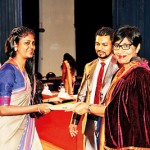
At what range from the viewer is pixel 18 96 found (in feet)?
8.61

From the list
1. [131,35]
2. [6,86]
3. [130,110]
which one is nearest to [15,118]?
[6,86]

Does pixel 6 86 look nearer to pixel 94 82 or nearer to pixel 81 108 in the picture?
pixel 81 108

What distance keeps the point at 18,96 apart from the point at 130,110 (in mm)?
829

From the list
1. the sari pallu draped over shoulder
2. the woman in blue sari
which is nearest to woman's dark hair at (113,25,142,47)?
the sari pallu draped over shoulder

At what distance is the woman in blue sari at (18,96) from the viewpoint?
2.55 m

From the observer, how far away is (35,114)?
277 centimetres

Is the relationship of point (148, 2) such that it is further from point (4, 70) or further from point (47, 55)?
point (47, 55)

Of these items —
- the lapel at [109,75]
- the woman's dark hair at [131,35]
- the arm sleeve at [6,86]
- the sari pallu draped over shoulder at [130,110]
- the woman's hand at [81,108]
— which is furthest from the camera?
the lapel at [109,75]

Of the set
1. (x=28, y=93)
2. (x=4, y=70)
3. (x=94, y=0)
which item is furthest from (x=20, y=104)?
(x=94, y=0)

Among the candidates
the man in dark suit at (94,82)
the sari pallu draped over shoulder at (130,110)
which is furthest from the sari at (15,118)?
the man in dark suit at (94,82)

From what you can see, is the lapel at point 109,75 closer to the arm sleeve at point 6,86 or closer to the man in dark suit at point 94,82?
the man in dark suit at point 94,82

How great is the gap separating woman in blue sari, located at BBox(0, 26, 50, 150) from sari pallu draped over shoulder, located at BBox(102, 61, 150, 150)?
0.57m

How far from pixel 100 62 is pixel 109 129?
Answer: 127 centimetres

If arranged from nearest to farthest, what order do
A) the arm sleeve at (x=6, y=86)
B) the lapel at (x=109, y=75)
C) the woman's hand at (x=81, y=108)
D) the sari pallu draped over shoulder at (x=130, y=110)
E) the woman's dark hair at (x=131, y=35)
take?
the sari pallu draped over shoulder at (x=130, y=110) → the woman's dark hair at (x=131, y=35) → the arm sleeve at (x=6, y=86) → the woman's hand at (x=81, y=108) → the lapel at (x=109, y=75)
